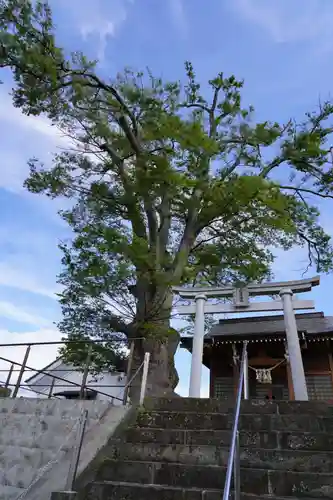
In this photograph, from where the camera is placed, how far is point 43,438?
185 inches

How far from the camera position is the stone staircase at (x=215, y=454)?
10.8ft

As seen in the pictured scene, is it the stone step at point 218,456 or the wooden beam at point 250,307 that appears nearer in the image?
the stone step at point 218,456

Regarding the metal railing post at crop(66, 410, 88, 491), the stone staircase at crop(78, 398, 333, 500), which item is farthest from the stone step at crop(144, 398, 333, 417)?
the metal railing post at crop(66, 410, 88, 491)

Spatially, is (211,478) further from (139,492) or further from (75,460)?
(75,460)

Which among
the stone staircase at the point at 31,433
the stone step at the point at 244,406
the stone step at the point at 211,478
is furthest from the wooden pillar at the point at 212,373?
the stone step at the point at 211,478

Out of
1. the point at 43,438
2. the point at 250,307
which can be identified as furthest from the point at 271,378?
the point at 43,438

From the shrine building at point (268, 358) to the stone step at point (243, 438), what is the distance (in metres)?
7.07

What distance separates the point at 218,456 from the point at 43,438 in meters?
2.36

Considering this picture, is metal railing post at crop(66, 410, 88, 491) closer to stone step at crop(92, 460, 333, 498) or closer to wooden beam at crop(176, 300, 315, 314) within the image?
stone step at crop(92, 460, 333, 498)

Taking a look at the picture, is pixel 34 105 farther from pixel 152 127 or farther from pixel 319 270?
pixel 319 270

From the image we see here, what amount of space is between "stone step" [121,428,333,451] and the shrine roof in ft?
24.1

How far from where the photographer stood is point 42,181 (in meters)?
9.33

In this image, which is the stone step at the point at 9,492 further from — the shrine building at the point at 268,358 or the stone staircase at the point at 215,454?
the shrine building at the point at 268,358

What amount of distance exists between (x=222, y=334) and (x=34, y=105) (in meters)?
8.79
